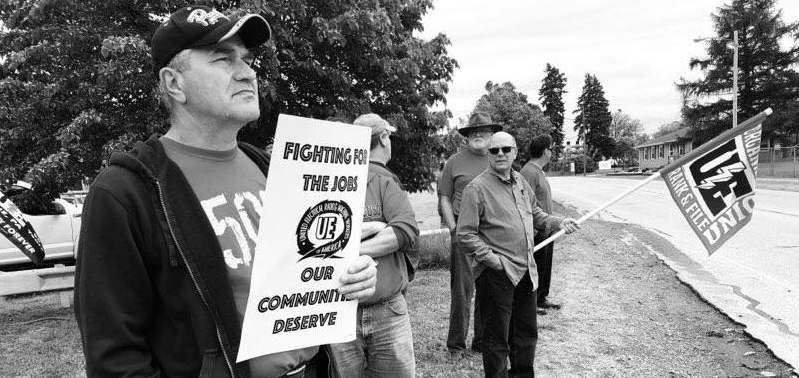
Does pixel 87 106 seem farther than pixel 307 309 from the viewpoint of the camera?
Yes

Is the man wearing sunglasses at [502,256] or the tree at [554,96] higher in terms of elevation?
the tree at [554,96]

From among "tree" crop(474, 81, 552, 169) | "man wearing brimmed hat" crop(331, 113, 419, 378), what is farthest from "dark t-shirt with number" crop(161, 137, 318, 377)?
"tree" crop(474, 81, 552, 169)

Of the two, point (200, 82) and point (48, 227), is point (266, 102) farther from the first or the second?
point (48, 227)

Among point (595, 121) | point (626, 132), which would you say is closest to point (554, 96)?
point (595, 121)

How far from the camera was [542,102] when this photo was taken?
93000 millimetres

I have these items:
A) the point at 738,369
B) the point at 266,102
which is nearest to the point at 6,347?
the point at 266,102

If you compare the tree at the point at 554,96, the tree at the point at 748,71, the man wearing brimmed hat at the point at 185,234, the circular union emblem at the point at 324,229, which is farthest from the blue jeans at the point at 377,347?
the tree at the point at 554,96

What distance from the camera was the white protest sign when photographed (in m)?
1.41

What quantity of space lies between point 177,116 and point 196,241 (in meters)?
0.45

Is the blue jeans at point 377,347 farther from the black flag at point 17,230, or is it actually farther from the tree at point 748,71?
the tree at point 748,71

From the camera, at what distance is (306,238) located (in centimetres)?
149

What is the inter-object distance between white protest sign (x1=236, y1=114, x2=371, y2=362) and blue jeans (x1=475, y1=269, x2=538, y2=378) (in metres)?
2.44

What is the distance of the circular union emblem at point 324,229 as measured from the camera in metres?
1.48

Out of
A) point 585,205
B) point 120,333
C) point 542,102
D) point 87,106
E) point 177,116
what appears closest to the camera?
point 120,333
